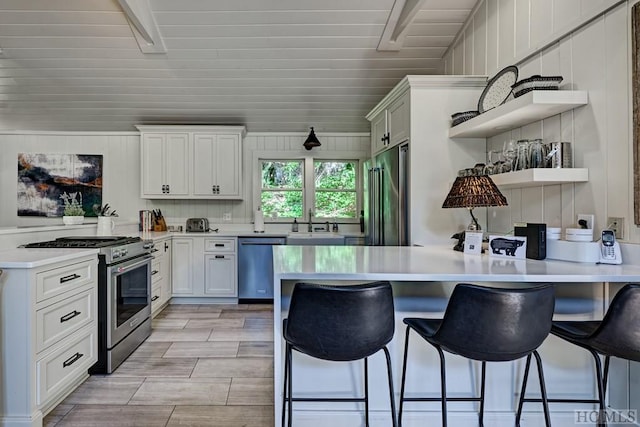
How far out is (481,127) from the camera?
8.01ft

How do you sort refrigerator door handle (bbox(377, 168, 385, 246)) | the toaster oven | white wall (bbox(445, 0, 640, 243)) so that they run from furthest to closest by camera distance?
the toaster oven → refrigerator door handle (bbox(377, 168, 385, 246)) → white wall (bbox(445, 0, 640, 243))

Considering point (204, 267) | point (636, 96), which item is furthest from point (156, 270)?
point (636, 96)

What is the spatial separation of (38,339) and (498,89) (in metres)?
3.13

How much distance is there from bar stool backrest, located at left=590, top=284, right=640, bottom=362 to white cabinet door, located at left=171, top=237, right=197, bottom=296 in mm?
3961

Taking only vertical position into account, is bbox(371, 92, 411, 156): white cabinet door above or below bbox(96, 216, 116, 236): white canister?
above

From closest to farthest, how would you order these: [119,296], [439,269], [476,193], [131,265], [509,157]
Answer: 1. [439,269]
2. [476,193]
3. [509,157]
4. [119,296]
5. [131,265]

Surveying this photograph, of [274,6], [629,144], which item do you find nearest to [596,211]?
[629,144]

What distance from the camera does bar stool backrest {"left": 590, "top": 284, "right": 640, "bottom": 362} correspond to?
130 cm

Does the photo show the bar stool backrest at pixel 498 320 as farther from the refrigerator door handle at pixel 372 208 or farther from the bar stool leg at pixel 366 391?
the refrigerator door handle at pixel 372 208

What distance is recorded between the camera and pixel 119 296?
2.70m

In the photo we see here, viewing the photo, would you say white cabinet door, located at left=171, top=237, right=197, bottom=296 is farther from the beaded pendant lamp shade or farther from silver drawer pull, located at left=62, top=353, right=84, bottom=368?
the beaded pendant lamp shade

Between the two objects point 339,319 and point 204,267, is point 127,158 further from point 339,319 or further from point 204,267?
point 339,319

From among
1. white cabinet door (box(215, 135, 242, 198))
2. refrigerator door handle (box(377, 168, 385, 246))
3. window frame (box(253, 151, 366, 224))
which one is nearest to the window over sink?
window frame (box(253, 151, 366, 224))

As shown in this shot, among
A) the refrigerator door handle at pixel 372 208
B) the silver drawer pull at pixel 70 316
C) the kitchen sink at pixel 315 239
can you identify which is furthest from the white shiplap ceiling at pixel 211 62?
the silver drawer pull at pixel 70 316
